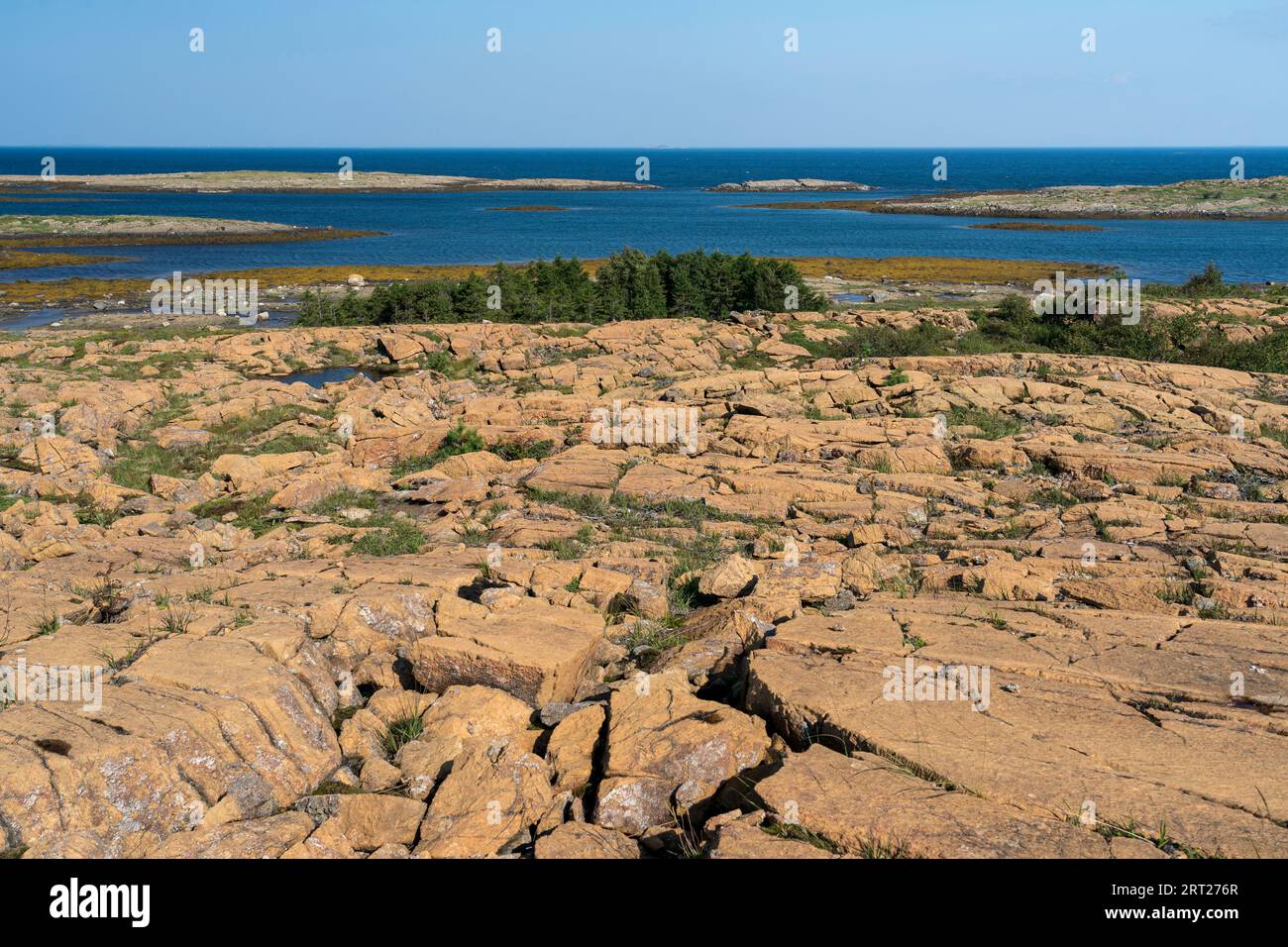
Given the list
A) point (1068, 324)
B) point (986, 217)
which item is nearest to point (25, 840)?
point (1068, 324)

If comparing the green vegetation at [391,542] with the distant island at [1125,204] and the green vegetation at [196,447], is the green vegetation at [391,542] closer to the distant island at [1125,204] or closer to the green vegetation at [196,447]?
the green vegetation at [196,447]

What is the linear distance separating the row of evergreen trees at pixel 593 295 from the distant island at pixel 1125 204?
289 ft

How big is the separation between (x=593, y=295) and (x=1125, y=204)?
108 metres

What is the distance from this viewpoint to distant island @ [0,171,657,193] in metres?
156

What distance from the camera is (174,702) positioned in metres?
6.80

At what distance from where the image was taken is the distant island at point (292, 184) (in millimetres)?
156375

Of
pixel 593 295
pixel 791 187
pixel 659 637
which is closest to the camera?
pixel 659 637

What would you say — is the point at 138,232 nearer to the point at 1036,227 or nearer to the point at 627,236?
the point at 627,236

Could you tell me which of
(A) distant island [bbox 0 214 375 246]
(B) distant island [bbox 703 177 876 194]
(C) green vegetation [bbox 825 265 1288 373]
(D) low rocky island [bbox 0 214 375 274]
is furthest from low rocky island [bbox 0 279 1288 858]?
(B) distant island [bbox 703 177 876 194]

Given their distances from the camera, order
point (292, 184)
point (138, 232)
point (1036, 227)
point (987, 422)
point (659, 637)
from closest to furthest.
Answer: point (659, 637)
point (987, 422)
point (138, 232)
point (1036, 227)
point (292, 184)

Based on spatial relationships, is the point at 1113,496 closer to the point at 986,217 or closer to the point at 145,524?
the point at 145,524

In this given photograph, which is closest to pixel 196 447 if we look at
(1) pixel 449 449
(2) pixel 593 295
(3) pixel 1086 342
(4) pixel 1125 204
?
(1) pixel 449 449

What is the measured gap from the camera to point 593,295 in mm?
40719
